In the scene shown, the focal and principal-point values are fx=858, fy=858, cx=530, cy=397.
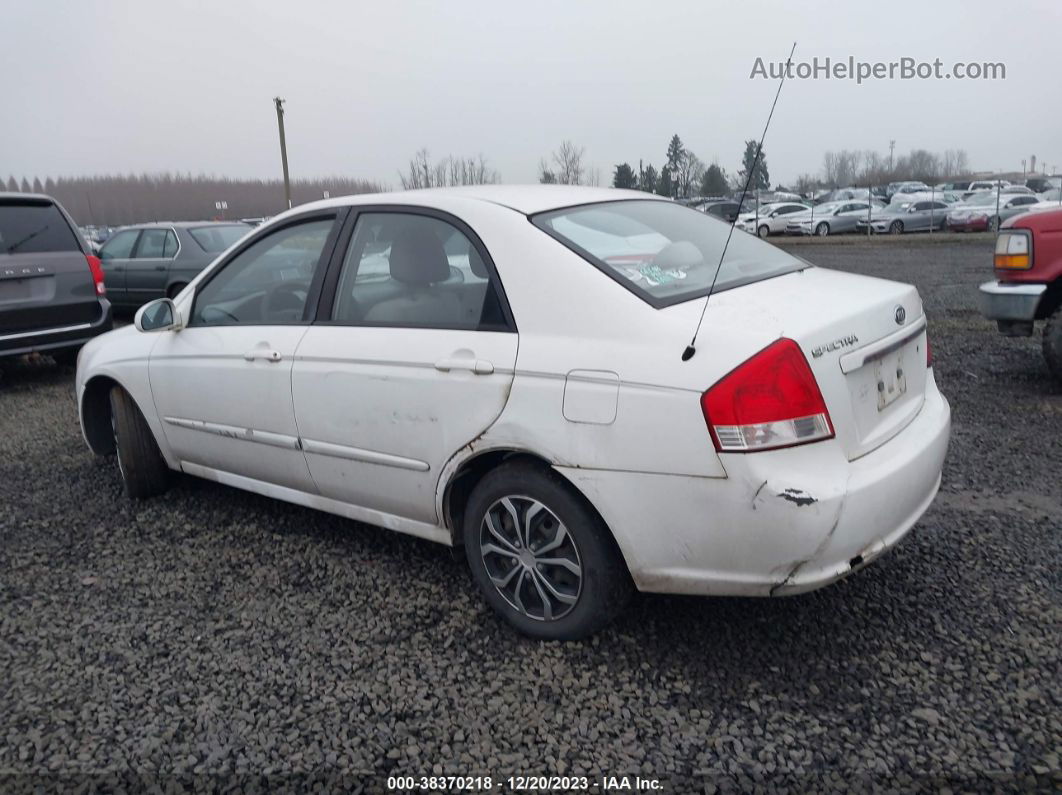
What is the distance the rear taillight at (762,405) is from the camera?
2.40 metres

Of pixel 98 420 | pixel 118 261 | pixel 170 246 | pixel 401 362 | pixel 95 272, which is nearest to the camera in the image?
pixel 401 362

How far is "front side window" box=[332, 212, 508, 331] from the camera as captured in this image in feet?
9.92

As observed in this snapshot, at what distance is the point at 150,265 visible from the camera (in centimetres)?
1143

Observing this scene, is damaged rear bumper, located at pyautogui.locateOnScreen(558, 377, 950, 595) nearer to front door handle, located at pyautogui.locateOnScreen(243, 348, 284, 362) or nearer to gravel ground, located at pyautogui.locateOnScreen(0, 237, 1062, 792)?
gravel ground, located at pyautogui.locateOnScreen(0, 237, 1062, 792)

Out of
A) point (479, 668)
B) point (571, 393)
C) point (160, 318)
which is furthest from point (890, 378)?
point (160, 318)

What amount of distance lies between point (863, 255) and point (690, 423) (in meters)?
19.9

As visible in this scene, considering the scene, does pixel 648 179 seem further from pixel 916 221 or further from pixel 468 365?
pixel 468 365

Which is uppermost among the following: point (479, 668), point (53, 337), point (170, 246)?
point (170, 246)

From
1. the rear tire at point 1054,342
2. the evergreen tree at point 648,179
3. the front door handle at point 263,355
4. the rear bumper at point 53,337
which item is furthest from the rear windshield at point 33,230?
the evergreen tree at point 648,179

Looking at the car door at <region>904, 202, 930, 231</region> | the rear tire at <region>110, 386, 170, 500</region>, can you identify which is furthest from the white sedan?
the car door at <region>904, 202, 930, 231</region>

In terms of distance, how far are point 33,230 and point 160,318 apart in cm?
440

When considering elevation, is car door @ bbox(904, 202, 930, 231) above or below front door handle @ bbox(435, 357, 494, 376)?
below

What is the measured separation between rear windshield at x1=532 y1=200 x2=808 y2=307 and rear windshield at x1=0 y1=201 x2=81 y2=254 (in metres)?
6.10

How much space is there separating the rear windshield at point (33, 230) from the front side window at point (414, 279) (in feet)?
17.5
